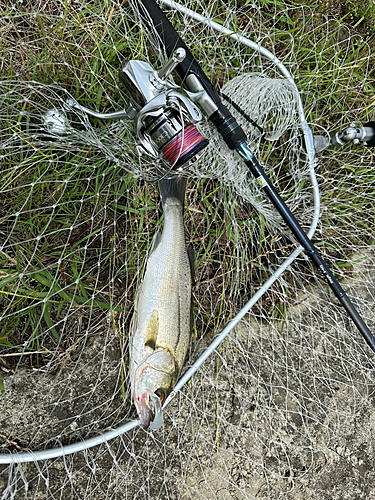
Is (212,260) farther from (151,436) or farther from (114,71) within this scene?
(114,71)

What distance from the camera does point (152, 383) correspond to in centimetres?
165

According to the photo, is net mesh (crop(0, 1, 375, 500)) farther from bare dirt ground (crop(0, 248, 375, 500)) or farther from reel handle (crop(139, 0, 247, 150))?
reel handle (crop(139, 0, 247, 150))

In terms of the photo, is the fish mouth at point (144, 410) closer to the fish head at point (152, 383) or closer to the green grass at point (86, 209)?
the fish head at point (152, 383)

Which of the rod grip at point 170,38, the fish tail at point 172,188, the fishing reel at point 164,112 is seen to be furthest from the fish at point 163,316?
the rod grip at point 170,38

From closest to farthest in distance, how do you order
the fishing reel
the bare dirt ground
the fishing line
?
the fishing reel, the fishing line, the bare dirt ground

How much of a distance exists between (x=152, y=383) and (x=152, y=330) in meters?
0.24

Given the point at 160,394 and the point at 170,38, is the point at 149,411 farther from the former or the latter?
the point at 170,38

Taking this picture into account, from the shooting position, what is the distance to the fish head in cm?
161

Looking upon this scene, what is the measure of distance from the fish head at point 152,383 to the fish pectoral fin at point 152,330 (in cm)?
5

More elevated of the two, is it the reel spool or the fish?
the reel spool

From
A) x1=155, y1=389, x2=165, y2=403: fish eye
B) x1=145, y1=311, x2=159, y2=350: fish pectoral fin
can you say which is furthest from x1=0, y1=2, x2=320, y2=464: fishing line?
x1=145, y1=311, x2=159, y2=350: fish pectoral fin

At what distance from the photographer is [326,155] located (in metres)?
2.36

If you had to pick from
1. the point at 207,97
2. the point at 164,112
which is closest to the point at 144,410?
the point at 164,112

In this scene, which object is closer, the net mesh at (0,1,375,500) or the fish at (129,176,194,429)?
the fish at (129,176,194,429)
